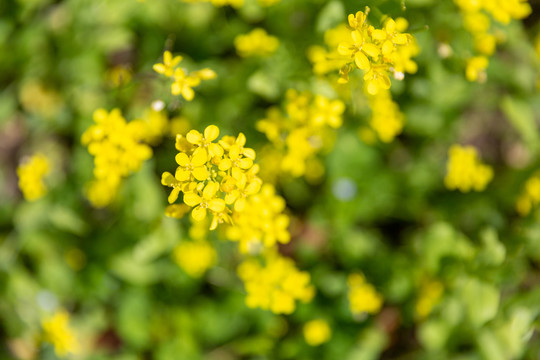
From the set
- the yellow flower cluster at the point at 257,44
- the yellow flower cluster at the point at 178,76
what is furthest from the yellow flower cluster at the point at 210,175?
the yellow flower cluster at the point at 257,44

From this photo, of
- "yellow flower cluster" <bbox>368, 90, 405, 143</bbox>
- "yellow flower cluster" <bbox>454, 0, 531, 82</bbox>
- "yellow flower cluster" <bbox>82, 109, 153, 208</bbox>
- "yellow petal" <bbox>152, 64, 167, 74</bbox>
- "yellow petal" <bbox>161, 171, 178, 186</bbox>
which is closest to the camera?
"yellow petal" <bbox>161, 171, 178, 186</bbox>

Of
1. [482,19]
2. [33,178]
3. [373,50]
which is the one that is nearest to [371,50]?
[373,50]

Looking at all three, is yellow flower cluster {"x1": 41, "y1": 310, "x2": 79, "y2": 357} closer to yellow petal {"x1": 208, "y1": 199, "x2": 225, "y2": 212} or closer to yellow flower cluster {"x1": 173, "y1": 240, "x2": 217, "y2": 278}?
yellow flower cluster {"x1": 173, "y1": 240, "x2": 217, "y2": 278}

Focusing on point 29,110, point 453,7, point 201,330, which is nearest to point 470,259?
point 453,7

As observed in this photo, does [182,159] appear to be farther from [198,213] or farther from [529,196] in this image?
[529,196]

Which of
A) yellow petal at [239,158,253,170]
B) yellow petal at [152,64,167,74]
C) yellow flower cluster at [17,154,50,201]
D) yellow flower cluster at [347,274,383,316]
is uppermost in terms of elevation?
yellow petal at [152,64,167,74]

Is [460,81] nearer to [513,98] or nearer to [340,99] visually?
[513,98]

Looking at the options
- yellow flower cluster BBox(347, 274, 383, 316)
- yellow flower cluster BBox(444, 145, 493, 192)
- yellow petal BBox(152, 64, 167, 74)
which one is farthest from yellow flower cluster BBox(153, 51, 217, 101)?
yellow flower cluster BBox(444, 145, 493, 192)
